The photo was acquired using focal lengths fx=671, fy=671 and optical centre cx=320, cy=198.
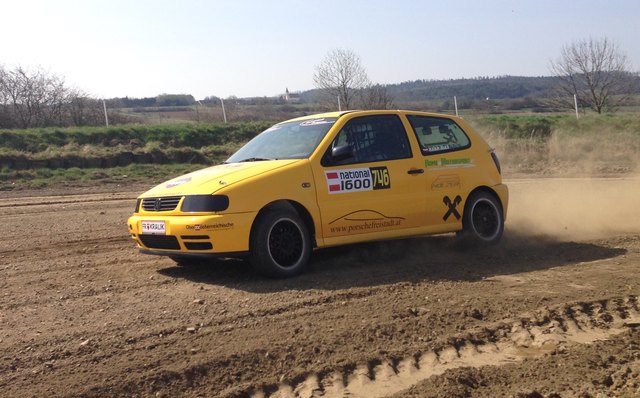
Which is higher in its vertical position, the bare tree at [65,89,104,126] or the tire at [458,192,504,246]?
the bare tree at [65,89,104,126]

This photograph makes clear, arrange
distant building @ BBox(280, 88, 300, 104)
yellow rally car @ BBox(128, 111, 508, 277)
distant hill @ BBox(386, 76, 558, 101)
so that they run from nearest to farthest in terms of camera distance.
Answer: yellow rally car @ BBox(128, 111, 508, 277) → distant building @ BBox(280, 88, 300, 104) → distant hill @ BBox(386, 76, 558, 101)

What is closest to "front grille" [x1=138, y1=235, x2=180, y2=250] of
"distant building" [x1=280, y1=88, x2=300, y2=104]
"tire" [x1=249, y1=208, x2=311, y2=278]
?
"tire" [x1=249, y1=208, x2=311, y2=278]

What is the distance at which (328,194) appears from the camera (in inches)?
277

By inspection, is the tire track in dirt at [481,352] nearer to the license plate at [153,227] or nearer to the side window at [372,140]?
the side window at [372,140]

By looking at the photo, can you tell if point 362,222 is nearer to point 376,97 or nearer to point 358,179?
point 358,179

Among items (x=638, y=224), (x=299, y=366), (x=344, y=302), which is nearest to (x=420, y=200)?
(x=344, y=302)

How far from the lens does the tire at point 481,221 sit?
27.3 feet

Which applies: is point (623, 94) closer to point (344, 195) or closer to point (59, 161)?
point (59, 161)

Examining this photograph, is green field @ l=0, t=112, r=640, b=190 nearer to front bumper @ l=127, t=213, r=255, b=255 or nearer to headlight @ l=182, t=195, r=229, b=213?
front bumper @ l=127, t=213, r=255, b=255

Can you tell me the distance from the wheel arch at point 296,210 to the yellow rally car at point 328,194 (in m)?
0.01

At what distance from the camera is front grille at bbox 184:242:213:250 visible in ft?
21.0

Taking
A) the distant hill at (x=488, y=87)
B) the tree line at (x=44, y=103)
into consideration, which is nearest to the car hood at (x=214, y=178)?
the tree line at (x=44, y=103)

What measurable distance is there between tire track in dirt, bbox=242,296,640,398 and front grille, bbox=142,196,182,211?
2.86 m

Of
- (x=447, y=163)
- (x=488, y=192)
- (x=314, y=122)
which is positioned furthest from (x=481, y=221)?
(x=314, y=122)
